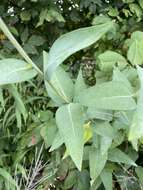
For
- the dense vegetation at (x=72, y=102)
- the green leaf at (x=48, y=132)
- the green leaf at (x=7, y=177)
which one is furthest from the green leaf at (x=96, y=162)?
the green leaf at (x=7, y=177)

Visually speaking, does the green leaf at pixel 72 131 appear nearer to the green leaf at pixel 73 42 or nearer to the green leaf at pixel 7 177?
the green leaf at pixel 73 42

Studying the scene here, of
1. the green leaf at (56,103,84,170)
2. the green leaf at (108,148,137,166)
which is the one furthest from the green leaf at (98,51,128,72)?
the green leaf at (56,103,84,170)

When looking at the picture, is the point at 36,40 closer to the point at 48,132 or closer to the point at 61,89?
the point at 48,132

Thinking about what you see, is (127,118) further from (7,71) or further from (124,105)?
(7,71)

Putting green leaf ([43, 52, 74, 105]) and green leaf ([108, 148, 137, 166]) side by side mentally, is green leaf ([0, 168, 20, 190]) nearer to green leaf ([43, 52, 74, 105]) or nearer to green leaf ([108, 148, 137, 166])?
green leaf ([108, 148, 137, 166])

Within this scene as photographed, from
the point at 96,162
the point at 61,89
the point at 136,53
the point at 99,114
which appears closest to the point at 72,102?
the point at 61,89

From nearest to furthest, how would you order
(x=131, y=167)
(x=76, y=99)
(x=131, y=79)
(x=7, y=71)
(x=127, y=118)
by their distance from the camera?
(x=7, y=71) < (x=76, y=99) < (x=127, y=118) < (x=131, y=79) < (x=131, y=167)

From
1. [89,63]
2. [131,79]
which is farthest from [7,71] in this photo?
[89,63]
